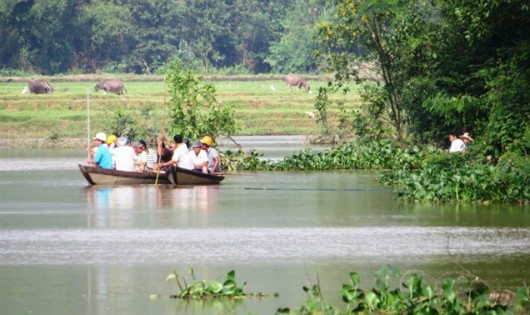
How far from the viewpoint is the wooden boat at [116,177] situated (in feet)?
95.9

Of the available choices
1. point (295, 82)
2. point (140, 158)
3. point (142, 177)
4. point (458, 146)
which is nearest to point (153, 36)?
point (295, 82)

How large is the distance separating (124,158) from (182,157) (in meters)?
1.25

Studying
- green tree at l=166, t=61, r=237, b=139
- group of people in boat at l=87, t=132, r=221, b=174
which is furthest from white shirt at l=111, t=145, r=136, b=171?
green tree at l=166, t=61, r=237, b=139

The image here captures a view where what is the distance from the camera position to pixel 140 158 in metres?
30.7

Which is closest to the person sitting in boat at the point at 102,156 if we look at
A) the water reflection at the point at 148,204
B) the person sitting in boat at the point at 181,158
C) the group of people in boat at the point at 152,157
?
the group of people in boat at the point at 152,157

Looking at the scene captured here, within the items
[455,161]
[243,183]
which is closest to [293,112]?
[243,183]

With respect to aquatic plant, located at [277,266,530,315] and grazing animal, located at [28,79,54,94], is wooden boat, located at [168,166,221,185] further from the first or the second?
grazing animal, located at [28,79,54,94]

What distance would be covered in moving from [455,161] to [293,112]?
3640 cm

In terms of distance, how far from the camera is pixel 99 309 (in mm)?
13102

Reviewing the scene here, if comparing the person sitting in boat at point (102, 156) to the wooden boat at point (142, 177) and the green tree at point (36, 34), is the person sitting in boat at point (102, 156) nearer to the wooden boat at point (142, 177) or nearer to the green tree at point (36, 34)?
the wooden boat at point (142, 177)

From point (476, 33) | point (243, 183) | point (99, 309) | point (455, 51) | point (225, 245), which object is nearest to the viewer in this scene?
point (99, 309)

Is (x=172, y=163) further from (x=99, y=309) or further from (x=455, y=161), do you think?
(x=99, y=309)

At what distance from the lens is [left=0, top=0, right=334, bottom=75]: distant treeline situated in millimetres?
90688

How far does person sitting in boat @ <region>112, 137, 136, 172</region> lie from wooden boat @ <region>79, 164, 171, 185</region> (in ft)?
1.08
